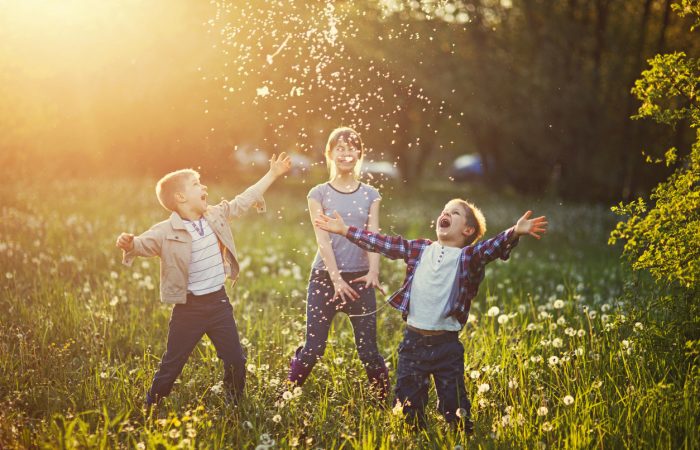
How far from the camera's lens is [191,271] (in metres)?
4.39

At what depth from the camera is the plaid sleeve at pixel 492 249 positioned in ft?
12.9

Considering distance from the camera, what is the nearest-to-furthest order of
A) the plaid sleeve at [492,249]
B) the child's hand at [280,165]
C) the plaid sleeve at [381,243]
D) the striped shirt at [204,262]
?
the plaid sleeve at [492,249] → the plaid sleeve at [381,243] → the striped shirt at [204,262] → the child's hand at [280,165]

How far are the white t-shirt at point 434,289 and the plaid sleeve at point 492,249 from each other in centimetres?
11

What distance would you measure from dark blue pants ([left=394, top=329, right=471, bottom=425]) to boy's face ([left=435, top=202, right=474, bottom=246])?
59cm

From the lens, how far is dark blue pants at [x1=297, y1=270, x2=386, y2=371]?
470 centimetres

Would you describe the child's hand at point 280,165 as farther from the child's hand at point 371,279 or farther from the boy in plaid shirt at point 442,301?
the child's hand at point 371,279

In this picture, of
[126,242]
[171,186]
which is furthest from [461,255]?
[126,242]

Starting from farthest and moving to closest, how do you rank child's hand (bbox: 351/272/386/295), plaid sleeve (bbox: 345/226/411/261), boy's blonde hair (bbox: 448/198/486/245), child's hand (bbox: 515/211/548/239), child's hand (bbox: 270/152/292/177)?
child's hand (bbox: 270/152/292/177), child's hand (bbox: 351/272/386/295), plaid sleeve (bbox: 345/226/411/261), boy's blonde hair (bbox: 448/198/486/245), child's hand (bbox: 515/211/548/239)

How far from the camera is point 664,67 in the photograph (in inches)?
177

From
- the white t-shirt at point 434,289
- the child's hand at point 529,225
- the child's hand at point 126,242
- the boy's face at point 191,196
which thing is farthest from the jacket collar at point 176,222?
the child's hand at point 529,225

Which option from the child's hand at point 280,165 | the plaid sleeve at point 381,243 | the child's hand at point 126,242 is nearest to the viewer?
the child's hand at point 126,242

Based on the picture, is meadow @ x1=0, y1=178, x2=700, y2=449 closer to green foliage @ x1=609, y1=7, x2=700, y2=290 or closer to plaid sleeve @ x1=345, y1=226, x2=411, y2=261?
green foliage @ x1=609, y1=7, x2=700, y2=290

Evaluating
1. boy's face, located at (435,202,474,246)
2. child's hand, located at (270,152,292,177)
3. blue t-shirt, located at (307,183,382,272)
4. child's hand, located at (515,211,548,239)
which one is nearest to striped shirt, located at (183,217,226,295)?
child's hand, located at (270,152,292,177)

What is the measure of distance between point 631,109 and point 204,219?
50.6ft
